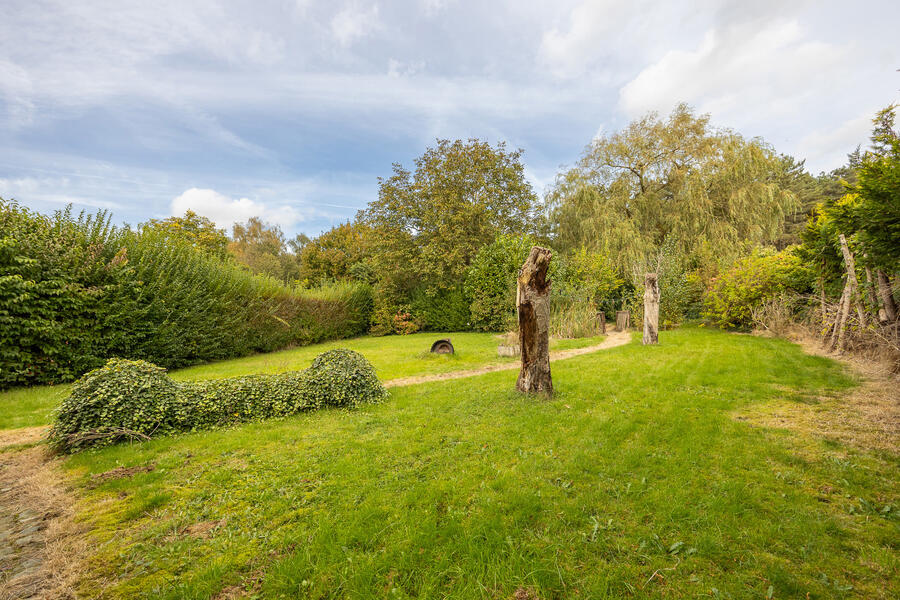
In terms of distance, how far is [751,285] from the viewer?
37.2ft

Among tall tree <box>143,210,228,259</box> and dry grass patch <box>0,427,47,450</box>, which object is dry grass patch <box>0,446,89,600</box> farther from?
tall tree <box>143,210,228,259</box>

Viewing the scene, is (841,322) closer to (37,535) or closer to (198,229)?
(37,535)

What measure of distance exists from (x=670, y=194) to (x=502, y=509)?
63.7 ft

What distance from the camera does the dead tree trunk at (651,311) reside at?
1005cm

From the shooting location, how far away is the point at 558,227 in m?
19.1

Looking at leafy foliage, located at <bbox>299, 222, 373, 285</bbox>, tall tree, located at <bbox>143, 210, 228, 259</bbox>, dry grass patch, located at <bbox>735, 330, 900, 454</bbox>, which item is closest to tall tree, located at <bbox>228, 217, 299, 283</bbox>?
leafy foliage, located at <bbox>299, 222, 373, 285</bbox>

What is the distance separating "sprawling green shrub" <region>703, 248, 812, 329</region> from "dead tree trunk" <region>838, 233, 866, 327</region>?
245 cm

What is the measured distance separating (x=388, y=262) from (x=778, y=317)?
53.2 ft

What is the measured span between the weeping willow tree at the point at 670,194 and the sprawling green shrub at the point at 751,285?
9.09 feet

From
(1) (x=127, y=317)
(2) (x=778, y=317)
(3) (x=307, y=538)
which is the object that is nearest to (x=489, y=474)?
(3) (x=307, y=538)

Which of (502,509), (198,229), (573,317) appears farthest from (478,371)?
(198,229)

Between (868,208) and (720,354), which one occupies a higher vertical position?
(868,208)

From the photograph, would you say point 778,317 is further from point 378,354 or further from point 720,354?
point 378,354

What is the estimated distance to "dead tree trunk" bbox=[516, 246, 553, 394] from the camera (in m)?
5.39
